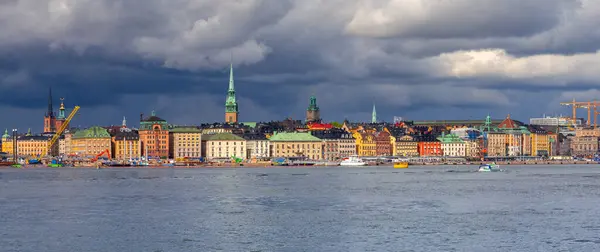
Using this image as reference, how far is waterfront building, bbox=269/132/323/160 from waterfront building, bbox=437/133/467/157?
83.8ft

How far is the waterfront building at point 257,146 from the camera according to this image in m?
159

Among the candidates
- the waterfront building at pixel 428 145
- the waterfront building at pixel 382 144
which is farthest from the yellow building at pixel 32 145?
the waterfront building at pixel 428 145

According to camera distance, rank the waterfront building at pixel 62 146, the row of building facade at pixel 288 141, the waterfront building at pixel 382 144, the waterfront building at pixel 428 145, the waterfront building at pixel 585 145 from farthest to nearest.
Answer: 1. the waterfront building at pixel 585 145
2. the waterfront building at pixel 62 146
3. the waterfront building at pixel 428 145
4. the waterfront building at pixel 382 144
5. the row of building facade at pixel 288 141

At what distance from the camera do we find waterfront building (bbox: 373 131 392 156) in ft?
554

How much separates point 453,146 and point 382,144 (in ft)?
46.2

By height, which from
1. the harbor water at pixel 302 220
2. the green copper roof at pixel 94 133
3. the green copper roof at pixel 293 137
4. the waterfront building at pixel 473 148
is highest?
the green copper roof at pixel 94 133

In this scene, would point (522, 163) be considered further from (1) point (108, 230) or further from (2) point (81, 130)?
(1) point (108, 230)

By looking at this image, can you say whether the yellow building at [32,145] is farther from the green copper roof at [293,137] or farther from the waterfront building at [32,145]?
the green copper roof at [293,137]

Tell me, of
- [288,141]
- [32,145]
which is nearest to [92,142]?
[32,145]

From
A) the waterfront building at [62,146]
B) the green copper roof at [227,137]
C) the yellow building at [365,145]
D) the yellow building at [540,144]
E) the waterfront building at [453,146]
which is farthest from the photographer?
the yellow building at [540,144]

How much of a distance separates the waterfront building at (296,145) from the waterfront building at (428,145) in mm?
21222

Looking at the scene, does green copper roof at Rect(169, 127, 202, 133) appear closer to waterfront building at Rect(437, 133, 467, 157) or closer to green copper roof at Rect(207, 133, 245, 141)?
green copper roof at Rect(207, 133, 245, 141)

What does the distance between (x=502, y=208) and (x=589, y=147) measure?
161169 mm

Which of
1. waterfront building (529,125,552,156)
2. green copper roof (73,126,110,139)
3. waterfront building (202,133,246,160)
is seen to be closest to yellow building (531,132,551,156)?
waterfront building (529,125,552,156)
